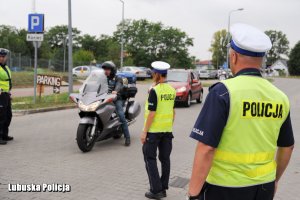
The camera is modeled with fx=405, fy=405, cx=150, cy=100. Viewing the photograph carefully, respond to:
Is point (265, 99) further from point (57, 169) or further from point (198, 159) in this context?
point (57, 169)

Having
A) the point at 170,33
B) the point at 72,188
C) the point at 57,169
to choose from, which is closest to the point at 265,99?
the point at 72,188

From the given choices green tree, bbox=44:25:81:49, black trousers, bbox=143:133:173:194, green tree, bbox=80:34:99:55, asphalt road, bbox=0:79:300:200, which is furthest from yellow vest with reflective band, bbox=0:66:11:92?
green tree, bbox=44:25:81:49

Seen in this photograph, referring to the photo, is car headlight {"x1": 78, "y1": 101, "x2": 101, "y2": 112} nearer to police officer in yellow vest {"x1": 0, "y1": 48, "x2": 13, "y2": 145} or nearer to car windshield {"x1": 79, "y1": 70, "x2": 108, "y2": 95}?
car windshield {"x1": 79, "y1": 70, "x2": 108, "y2": 95}

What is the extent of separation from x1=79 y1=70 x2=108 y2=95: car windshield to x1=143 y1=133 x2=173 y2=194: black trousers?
288 cm

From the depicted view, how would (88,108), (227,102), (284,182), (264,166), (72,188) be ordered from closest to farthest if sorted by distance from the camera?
(227,102), (264,166), (72,188), (284,182), (88,108)

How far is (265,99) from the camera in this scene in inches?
97.2

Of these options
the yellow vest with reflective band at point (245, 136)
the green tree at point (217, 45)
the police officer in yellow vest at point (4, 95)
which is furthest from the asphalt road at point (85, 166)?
the green tree at point (217, 45)

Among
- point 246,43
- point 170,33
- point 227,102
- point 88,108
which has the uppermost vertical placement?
point 170,33

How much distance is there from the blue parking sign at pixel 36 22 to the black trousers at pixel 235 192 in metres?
12.5

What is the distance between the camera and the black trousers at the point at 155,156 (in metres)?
Result: 4.98

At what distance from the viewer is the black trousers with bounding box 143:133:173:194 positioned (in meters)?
4.98

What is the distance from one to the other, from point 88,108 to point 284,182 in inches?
139

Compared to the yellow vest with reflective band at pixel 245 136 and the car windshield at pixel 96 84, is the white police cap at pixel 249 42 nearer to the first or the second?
the yellow vest with reflective band at pixel 245 136

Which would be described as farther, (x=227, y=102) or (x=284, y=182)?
(x=284, y=182)
